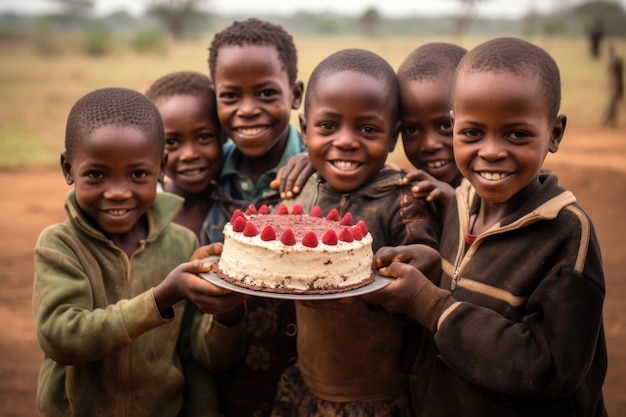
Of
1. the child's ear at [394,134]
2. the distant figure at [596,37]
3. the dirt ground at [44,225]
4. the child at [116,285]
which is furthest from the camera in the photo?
the distant figure at [596,37]

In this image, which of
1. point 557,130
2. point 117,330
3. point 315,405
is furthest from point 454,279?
point 117,330

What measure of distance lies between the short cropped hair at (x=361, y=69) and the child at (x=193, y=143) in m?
0.90

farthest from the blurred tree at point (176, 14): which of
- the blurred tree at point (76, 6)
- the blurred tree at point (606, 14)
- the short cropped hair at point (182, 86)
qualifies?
the short cropped hair at point (182, 86)

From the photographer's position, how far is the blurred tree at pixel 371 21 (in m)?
47.1

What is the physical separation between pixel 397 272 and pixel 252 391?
1.29 meters

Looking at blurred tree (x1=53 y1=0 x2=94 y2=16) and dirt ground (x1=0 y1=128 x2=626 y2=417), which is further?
blurred tree (x1=53 y1=0 x2=94 y2=16)

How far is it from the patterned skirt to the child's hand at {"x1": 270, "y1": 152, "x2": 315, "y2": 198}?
0.90m

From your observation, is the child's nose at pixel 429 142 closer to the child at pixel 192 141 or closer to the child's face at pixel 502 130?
the child's face at pixel 502 130

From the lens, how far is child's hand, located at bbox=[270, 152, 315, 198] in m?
3.31

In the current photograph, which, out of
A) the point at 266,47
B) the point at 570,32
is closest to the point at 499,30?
the point at 570,32

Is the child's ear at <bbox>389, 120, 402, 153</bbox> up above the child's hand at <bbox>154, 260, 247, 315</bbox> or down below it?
above

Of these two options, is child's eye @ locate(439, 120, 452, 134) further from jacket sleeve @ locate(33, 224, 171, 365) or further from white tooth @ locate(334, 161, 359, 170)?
jacket sleeve @ locate(33, 224, 171, 365)

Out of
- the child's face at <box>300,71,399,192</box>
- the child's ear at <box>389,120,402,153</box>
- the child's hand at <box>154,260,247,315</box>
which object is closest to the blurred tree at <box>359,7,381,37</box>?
the child's ear at <box>389,120,402,153</box>

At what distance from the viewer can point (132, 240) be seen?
3070mm
